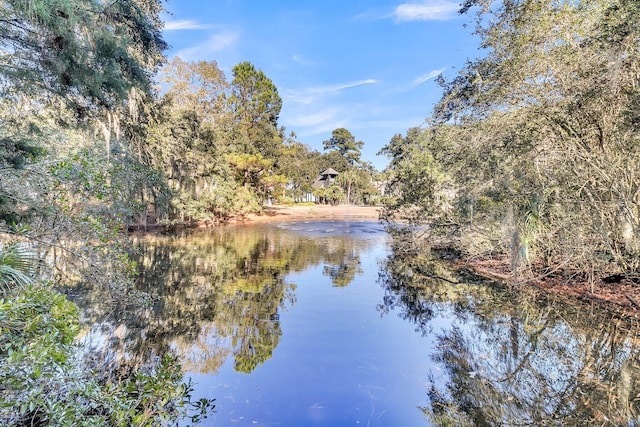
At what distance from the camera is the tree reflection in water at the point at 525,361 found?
3.24 metres

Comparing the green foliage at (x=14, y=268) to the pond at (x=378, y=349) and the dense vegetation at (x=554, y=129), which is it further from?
the dense vegetation at (x=554, y=129)

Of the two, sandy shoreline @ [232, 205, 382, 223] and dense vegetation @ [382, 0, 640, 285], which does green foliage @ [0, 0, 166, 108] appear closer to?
dense vegetation @ [382, 0, 640, 285]

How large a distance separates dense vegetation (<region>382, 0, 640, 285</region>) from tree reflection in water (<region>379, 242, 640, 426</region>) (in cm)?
128

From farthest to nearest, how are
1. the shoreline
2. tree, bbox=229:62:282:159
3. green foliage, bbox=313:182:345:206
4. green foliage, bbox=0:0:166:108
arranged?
green foliage, bbox=313:182:345:206 → tree, bbox=229:62:282:159 → the shoreline → green foliage, bbox=0:0:166:108

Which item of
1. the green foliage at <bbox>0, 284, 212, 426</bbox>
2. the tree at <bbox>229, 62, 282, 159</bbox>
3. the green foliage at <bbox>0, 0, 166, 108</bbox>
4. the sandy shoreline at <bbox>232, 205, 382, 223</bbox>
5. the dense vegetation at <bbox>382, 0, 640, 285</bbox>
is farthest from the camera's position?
the tree at <bbox>229, 62, 282, 159</bbox>

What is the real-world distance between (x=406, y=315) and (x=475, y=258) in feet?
17.3

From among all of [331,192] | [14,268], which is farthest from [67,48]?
[331,192]

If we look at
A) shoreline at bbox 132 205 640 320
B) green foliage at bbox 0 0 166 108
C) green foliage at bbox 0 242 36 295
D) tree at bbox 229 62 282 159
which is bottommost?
shoreline at bbox 132 205 640 320

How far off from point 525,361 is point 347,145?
159 ft

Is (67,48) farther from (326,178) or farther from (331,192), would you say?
(326,178)

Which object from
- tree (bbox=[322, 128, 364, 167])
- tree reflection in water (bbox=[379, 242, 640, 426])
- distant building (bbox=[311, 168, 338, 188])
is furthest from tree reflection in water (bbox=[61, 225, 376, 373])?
tree (bbox=[322, 128, 364, 167])

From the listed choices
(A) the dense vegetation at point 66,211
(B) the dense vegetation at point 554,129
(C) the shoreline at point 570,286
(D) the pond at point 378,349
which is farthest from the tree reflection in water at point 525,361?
(A) the dense vegetation at point 66,211

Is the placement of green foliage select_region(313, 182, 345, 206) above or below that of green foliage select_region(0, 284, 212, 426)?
above

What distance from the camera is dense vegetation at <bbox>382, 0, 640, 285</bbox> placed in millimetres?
4723
